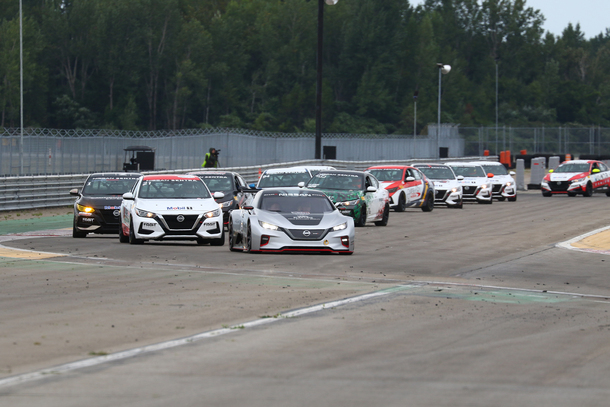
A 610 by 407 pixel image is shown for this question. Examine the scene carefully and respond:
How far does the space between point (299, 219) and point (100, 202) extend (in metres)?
5.83

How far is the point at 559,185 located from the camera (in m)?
41.8

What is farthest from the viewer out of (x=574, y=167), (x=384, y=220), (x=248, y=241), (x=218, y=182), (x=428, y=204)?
(x=574, y=167)

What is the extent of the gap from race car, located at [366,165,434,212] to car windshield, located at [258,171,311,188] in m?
3.05

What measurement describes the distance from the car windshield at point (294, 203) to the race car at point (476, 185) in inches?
749

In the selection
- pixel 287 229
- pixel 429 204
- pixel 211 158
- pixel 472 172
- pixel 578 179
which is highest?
pixel 211 158

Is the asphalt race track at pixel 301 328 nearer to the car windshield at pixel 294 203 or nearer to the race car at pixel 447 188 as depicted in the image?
the car windshield at pixel 294 203

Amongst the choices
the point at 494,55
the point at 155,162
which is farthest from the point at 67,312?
the point at 494,55

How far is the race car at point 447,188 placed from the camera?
34.9 m

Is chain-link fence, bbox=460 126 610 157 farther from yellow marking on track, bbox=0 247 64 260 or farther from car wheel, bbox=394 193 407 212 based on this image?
yellow marking on track, bbox=0 247 64 260

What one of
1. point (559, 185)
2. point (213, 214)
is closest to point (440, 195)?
point (559, 185)

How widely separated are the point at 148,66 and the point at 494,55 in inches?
2306

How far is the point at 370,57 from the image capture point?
122562mm

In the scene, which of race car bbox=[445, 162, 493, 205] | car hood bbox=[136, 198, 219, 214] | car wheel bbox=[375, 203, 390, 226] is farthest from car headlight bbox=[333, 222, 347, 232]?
race car bbox=[445, 162, 493, 205]

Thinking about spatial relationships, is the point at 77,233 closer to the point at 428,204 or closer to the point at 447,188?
the point at 428,204
